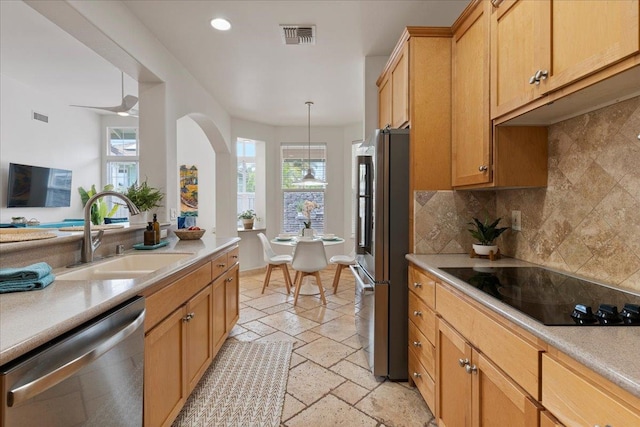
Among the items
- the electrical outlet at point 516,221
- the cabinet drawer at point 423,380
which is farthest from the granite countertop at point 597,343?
the electrical outlet at point 516,221

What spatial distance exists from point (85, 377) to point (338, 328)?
2456 mm

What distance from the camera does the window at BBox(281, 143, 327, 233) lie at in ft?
20.2

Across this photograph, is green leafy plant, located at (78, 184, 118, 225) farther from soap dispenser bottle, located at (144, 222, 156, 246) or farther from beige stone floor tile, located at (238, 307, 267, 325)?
soap dispenser bottle, located at (144, 222, 156, 246)

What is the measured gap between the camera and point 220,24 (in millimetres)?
2607

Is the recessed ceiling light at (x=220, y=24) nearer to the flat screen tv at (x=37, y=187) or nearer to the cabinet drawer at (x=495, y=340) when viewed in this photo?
the cabinet drawer at (x=495, y=340)

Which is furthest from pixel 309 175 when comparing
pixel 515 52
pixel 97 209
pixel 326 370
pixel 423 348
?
pixel 97 209

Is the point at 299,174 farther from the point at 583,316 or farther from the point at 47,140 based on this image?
the point at 583,316

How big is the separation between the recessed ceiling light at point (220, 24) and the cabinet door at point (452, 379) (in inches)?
104

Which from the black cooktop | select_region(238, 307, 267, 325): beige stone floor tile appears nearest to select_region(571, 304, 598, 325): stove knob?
the black cooktop

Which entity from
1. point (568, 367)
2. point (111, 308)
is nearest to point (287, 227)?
point (111, 308)

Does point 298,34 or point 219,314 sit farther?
point 298,34

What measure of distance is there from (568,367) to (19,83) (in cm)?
687

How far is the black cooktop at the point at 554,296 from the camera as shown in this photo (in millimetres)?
914

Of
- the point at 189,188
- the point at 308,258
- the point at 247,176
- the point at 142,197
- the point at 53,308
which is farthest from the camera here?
the point at 189,188
